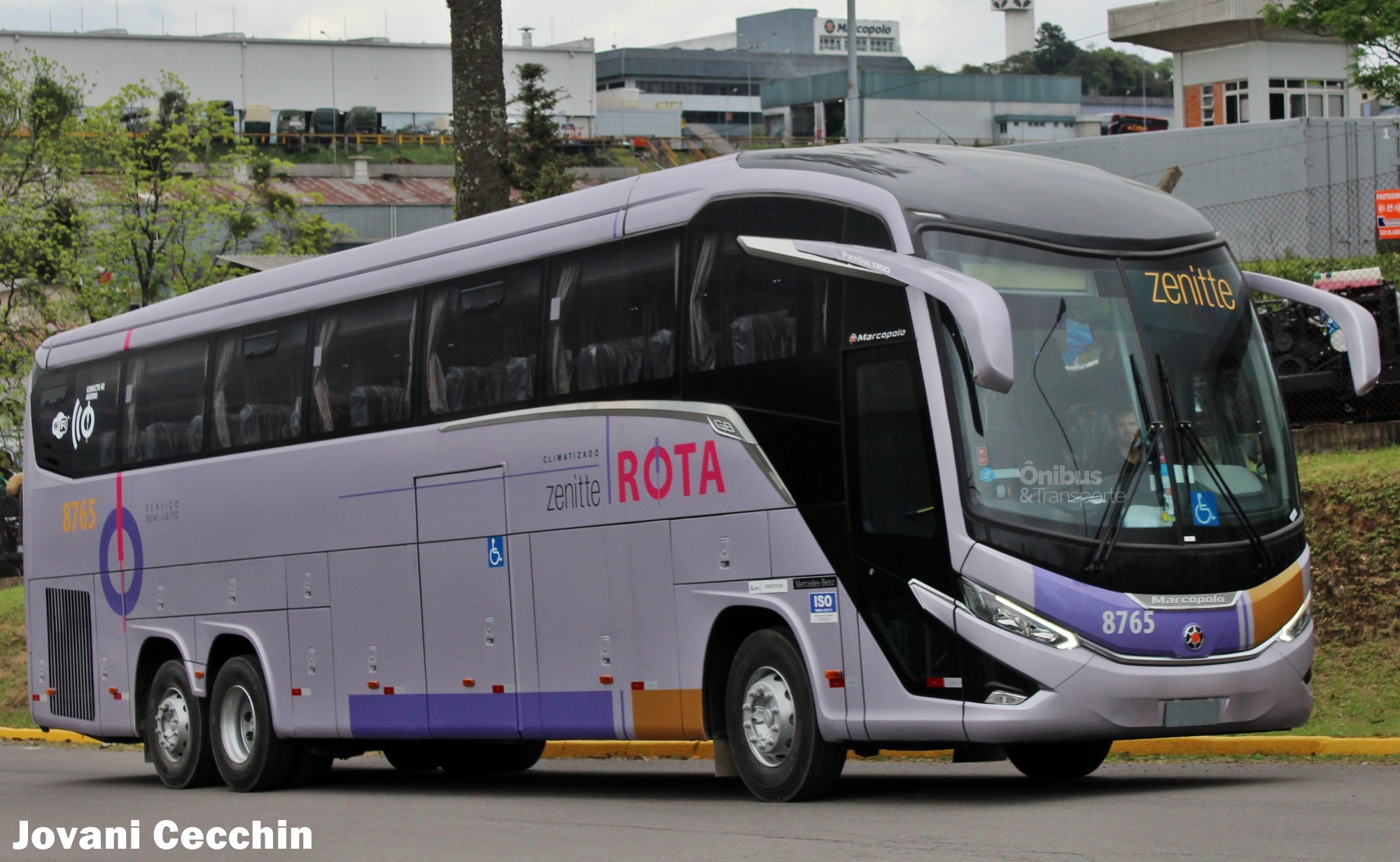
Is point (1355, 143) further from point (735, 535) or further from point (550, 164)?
point (735, 535)

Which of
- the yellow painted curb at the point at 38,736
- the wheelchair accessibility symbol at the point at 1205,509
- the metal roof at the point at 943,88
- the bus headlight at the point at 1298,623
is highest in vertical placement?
the metal roof at the point at 943,88

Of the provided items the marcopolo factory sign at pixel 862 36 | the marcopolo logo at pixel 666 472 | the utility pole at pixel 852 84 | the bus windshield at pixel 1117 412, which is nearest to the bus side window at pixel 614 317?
the marcopolo logo at pixel 666 472

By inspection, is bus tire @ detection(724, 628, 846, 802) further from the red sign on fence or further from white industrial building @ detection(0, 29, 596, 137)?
white industrial building @ detection(0, 29, 596, 137)

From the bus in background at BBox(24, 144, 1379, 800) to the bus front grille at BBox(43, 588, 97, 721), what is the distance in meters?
2.61

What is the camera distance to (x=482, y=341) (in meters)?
13.8

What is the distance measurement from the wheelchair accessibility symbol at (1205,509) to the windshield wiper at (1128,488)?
0.61 ft

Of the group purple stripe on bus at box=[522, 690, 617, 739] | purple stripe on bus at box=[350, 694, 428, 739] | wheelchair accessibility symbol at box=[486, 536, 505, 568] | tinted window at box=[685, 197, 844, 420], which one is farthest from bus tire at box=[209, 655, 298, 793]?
tinted window at box=[685, 197, 844, 420]

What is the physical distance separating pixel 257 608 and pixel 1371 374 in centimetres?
962

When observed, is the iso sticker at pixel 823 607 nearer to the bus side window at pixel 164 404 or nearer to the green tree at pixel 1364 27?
the bus side window at pixel 164 404

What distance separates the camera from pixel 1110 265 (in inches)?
416

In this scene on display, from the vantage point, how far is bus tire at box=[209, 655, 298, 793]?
16188 mm

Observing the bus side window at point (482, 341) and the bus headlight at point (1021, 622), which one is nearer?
the bus headlight at point (1021, 622)

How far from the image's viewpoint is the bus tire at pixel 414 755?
55.0ft

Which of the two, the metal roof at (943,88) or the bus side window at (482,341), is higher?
the metal roof at (943,88)
